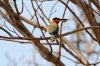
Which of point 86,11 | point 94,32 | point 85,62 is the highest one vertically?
point 86,11

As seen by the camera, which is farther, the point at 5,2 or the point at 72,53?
the point at 72,53

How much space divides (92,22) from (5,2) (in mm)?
1103

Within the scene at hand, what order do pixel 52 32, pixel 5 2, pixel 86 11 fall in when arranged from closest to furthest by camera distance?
1. pixel 5 2
2. pixel 52 32
3. pixel 86 11

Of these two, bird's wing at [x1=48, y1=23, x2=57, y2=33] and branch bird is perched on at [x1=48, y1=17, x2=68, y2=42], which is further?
bird's wing at [x1=48, y1=23, x2=57, y2=33]

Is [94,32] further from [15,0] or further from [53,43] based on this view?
[15,0]

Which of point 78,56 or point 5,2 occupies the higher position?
point 5,2

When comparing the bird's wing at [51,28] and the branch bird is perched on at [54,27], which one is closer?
the branch bird is perched on at [54,27]

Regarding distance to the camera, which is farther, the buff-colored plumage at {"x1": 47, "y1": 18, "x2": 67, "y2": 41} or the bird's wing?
the bird's wing

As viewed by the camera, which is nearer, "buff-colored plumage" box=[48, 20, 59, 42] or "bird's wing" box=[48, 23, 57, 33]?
"buff-colored plumage" box=[48, 20, 59, 42]

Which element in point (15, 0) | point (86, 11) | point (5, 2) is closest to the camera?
point (15, 0)

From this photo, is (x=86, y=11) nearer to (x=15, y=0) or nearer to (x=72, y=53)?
(x=72, y=53)

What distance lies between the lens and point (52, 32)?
3.57 m

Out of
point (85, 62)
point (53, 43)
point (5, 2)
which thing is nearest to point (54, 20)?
point (53, 43)

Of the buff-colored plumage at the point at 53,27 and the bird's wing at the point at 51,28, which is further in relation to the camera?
the bird's wing at the point at 51,28
